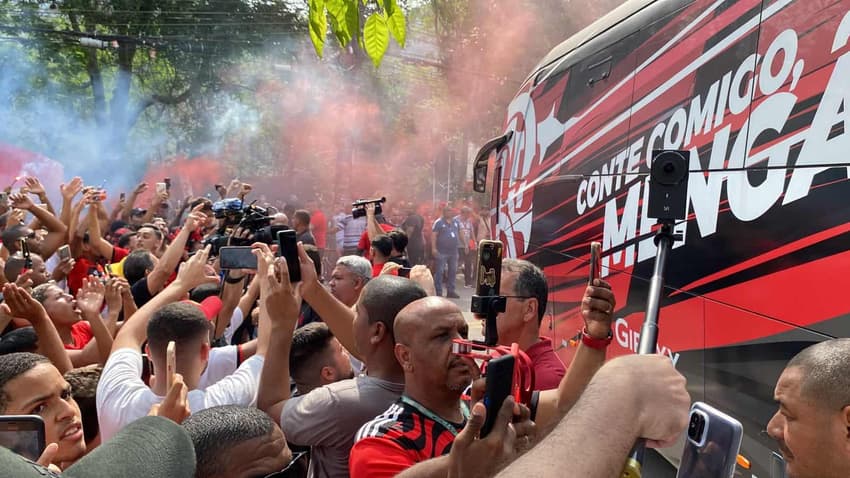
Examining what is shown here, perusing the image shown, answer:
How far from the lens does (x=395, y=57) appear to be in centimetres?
2705

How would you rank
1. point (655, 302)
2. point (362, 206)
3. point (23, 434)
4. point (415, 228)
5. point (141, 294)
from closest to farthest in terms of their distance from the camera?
point (23, 434) < point (655, 302) < point (141, 294) < point (362, 206) < point (415, 228)

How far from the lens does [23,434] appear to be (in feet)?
6.50

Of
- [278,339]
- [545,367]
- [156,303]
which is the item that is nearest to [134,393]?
[278,339]

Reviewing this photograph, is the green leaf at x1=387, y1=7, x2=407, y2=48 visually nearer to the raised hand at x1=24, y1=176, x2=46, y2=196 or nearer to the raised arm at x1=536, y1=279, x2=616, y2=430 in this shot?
the raised arm at x1=536, y1=279, x2=616, y2=430

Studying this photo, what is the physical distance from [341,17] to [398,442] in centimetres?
165

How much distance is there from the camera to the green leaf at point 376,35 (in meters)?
2.95

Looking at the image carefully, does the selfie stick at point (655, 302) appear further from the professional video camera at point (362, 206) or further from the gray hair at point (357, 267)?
the professional video camera at point (362, 206)

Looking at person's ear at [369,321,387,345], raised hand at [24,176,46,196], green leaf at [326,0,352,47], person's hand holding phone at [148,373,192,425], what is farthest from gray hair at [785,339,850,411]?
raised hand at [24,176,46,196]

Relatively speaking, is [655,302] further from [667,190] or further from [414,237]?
[414,237]

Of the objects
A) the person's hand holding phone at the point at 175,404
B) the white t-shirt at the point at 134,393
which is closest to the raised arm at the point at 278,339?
the white t-shirt at the point at 134,393

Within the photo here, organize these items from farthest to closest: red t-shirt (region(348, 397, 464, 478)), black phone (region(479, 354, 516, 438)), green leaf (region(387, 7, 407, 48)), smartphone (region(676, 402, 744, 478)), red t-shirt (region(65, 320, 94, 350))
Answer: red t-shirt (region(65, 320, 94, 350)), green leaf (region(387, 7, 407, 48)), red t-shirt (region(348, 397, 464, 478)), black phone (region(479, 354, 516, 438)), smartphone (region(676, 402, 744, 478))

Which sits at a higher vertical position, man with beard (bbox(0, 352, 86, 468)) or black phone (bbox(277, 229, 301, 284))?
black phone (bbox(277, 229, 301, 284))

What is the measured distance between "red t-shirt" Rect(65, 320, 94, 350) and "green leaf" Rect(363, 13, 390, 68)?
3177 mm

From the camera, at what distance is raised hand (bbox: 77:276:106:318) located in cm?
422
